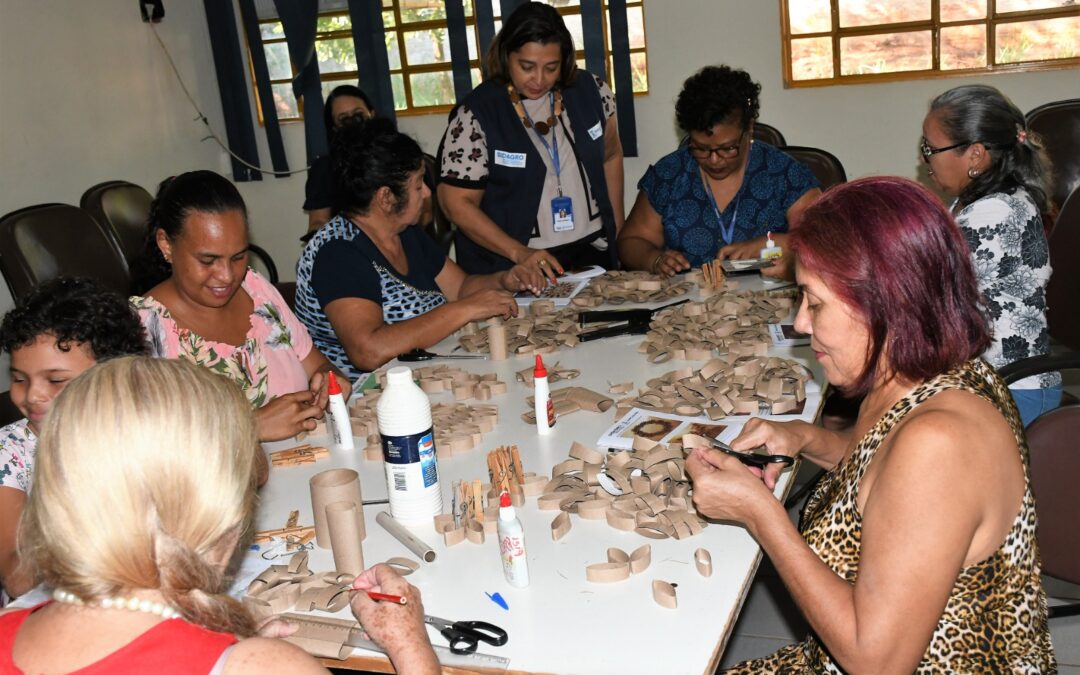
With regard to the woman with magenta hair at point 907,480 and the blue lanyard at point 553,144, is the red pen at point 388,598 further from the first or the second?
the blue lanyard at point 553,144

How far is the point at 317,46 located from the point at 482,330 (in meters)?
4.06

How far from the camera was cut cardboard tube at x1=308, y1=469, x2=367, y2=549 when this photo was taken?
6.01ft

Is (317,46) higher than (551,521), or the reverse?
(317,46)

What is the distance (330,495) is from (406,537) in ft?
0.54

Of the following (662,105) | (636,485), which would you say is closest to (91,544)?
(636,485)

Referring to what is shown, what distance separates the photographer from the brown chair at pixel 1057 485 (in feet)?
6.40

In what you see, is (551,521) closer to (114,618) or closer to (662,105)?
(114,618)

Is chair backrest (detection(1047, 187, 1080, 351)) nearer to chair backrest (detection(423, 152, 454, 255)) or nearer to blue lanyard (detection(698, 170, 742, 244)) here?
blue lanyard (detection(698, 170, 742, 244))

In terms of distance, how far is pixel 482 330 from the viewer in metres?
3.21

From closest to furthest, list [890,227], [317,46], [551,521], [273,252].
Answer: [890,227]
[551,521]
[317,46]
[273,252]

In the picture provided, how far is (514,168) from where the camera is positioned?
13.6 feet

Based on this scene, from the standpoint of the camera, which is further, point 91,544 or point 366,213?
point 366,213

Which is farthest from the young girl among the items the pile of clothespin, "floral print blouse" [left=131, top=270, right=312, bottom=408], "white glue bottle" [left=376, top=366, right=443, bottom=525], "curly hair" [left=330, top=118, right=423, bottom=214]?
"curly hair" [left=330, top=118, right=423, bottom=214]

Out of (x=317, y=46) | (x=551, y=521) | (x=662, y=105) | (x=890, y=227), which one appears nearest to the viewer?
(x=890, y=227)
